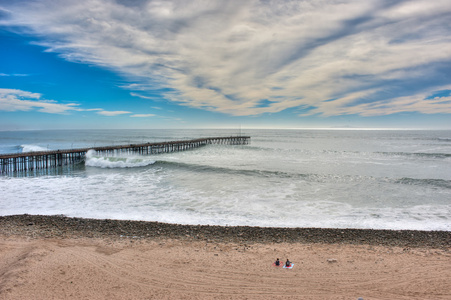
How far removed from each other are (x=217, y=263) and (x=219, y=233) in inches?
92.9

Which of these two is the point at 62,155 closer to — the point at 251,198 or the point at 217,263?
the point at 251,198

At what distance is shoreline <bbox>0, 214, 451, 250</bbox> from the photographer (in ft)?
27.8

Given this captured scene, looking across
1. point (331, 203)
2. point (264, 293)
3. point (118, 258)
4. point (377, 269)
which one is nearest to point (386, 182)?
point (331, 203)

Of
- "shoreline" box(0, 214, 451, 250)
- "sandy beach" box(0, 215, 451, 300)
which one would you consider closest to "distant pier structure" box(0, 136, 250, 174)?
"shoreline" box(0, 214, 451, 250)

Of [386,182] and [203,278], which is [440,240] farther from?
[386,182]

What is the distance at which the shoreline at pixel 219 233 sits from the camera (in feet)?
27.8

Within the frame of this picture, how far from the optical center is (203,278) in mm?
6070

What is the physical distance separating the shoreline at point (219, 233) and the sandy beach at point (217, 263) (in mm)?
36

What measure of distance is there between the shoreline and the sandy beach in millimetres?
36

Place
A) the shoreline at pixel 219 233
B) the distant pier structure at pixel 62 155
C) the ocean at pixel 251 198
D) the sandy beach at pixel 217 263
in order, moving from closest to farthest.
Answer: the sandy beach at pixel 217 263, the shoreline at pixel 219 233, the ocean at pixel 251 198, the distant pier structure at pixel 62 155

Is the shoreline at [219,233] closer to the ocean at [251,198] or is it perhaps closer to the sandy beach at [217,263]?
the sandy beach at [217,263]

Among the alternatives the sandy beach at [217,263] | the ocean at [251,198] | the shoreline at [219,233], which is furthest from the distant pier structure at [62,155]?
the sandy beach at [217,263]

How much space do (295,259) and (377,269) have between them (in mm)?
2091

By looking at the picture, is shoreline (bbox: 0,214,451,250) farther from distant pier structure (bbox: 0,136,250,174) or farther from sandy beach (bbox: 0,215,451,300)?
distant pier structure (bbox: 0,136,250,174)
